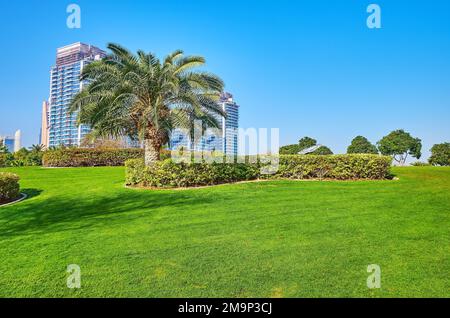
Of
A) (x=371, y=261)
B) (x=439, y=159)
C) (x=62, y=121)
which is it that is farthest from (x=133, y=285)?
(x=62, y=121)

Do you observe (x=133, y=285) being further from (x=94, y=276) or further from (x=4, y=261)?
(x=4, y=261)

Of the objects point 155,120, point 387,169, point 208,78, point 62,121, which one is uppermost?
point 62,121

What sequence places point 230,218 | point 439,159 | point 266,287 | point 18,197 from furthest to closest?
point 439,159 < point 18,197 < point 230,218 < point 266,287

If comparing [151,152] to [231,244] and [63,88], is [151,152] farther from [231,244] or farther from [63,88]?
[63,88]

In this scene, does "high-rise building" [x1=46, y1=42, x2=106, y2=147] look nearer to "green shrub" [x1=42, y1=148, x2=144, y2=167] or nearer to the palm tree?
"green shrub" [x1=42, y1=148, x2=144, y2=167]

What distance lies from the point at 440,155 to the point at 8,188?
3056 cm

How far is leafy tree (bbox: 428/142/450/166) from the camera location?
27359mm

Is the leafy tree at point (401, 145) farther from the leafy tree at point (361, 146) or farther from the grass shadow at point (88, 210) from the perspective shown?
the grass shadow at point (88, 210)

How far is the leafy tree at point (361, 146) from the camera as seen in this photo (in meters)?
40.1

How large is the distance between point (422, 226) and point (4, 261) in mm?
8448

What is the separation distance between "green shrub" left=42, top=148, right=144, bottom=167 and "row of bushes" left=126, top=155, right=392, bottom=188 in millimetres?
12380

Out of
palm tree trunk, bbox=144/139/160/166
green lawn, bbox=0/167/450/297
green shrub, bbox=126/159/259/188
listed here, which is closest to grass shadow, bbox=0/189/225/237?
green lawn, bbox=0/167/450/297

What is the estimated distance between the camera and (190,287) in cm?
457

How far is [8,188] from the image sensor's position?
1250 centimetres
